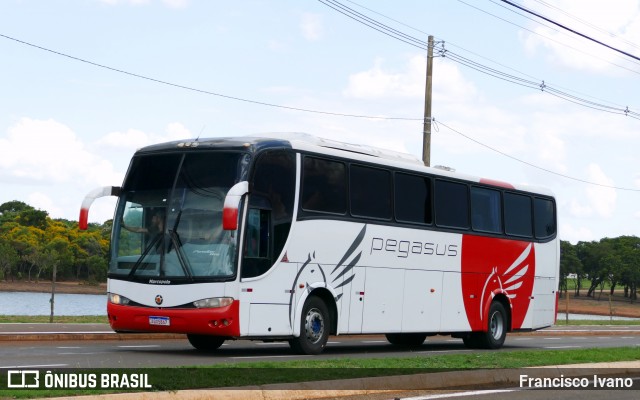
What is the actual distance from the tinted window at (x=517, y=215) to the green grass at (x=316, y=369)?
6.73 metres

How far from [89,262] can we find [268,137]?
79.3 m

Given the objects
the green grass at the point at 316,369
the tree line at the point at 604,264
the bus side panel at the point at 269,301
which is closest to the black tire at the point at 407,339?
the green grass at the point at 316,369

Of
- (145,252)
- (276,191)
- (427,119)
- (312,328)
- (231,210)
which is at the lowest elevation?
(312,328)

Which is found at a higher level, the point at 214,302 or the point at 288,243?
the point at 288,243

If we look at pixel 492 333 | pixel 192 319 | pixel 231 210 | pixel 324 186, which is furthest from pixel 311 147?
pixel 492 333

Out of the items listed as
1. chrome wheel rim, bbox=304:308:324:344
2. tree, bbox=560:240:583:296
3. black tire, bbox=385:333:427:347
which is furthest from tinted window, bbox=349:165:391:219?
tree, bbox=560:240:583:296

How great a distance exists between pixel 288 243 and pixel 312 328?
1725 millimetres

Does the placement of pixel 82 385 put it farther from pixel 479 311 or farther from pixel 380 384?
pixel 479 311

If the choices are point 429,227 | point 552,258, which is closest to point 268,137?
point 429,227

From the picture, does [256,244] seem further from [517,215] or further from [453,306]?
[517,215]

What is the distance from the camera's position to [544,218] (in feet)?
89.1

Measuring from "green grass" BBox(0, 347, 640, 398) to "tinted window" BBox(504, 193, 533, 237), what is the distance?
6733 millimetres

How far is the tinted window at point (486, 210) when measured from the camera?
24.4 metres

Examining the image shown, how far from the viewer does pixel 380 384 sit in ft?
42.7
